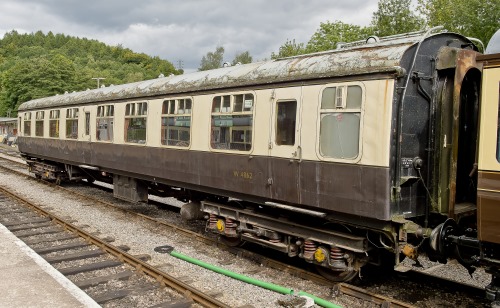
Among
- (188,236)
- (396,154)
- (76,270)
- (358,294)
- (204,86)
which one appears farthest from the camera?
(188,236)

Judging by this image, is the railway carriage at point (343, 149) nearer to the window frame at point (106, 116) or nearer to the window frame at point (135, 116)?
the window frame at point (135, 116)

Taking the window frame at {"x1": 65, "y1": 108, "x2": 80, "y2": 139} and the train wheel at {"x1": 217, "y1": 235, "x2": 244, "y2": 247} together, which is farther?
the window frame at {"x1": 65, "y1": 108, "x2": 80, "y2": 139}

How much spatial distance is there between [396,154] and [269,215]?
2741 mm

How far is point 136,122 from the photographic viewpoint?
36.8ft

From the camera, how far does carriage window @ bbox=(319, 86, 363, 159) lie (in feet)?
19.6

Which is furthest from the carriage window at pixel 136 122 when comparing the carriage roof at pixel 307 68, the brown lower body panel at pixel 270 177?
the carriage roof at pixel 307 68

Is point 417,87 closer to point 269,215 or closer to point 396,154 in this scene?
point 396,154

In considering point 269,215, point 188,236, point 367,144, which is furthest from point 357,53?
point 188,236

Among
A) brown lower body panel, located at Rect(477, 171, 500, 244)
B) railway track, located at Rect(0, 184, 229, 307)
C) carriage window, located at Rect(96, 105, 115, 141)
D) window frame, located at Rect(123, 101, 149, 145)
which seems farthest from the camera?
carriage window, located at Rect(96, 105, 115, 141)

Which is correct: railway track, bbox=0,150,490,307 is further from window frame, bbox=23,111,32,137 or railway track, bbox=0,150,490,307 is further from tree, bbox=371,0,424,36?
tree, bbox=371,0,424,36

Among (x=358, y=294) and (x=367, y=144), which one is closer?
(x=367, y=144)

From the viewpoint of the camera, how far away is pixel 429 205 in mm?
6074

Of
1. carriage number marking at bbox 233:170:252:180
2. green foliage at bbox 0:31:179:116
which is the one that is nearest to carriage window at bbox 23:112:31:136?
carriage number marking at bbox 233:170:252:180

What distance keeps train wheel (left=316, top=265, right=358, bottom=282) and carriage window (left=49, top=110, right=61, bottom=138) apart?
12.7 metres
